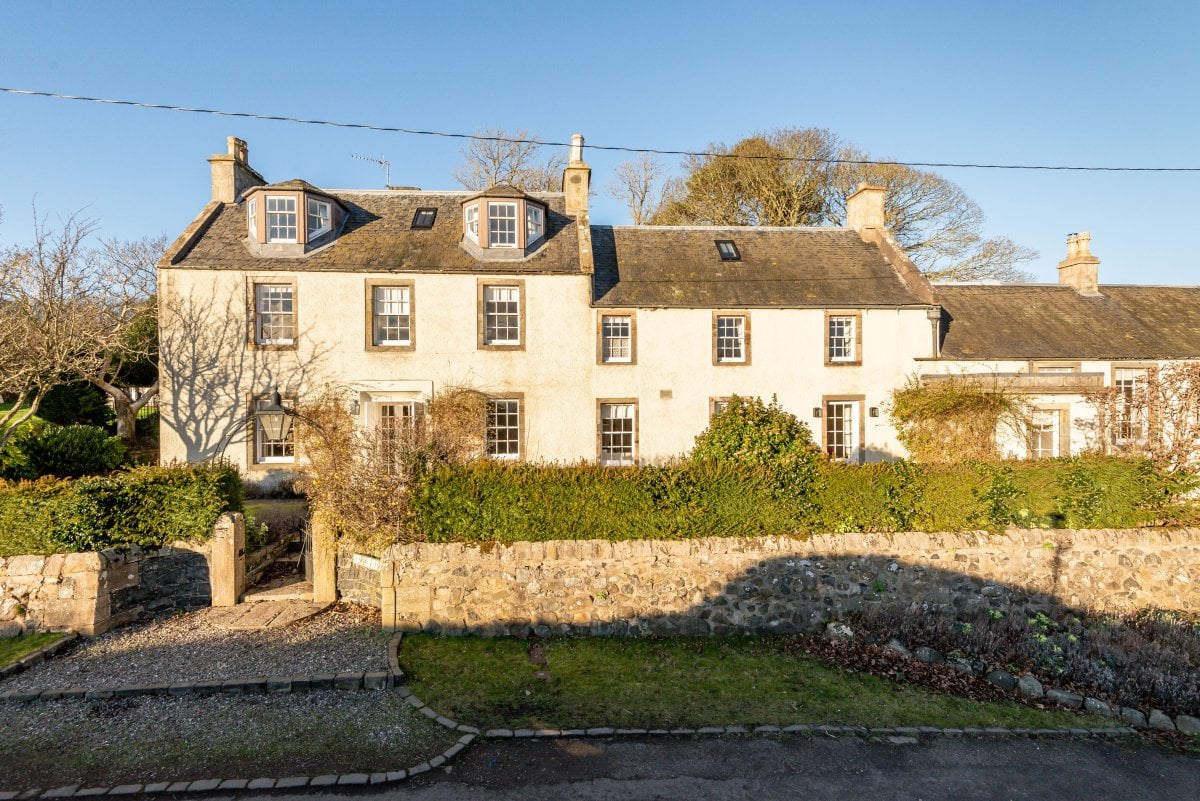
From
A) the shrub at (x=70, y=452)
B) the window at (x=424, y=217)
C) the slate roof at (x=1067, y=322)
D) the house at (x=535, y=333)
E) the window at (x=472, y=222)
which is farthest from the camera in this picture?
the window at (x=424, y=217)

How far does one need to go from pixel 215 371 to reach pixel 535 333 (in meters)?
9.45

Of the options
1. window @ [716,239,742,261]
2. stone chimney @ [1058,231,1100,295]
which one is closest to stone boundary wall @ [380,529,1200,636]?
window @ [716,239,742,261]

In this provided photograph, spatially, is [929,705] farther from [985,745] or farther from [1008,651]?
[1008,651]

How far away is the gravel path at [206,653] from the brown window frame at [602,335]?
35.4ft

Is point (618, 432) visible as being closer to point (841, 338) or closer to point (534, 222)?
point (534, 222)

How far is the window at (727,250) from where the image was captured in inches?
807

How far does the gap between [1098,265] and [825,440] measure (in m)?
14.3

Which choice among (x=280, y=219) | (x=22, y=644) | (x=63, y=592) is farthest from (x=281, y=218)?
(x=22, y=644)

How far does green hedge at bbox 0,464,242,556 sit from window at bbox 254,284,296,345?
28.0 ft

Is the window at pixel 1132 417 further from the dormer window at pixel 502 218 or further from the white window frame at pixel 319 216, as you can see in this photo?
the white window frame at pixel 319 216

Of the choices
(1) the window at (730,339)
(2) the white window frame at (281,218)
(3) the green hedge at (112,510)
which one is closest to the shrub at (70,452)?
(3) the green hedge at (112,510)

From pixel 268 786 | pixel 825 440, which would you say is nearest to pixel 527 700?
pixel 268 786

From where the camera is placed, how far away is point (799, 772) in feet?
19.5

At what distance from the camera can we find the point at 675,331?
18469mm
